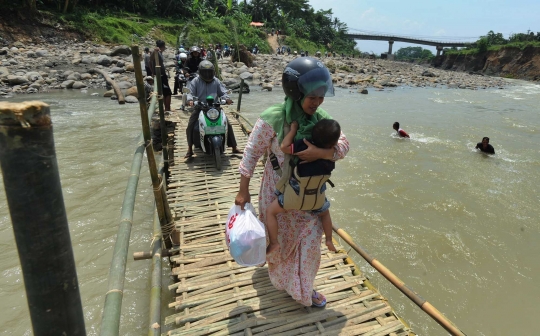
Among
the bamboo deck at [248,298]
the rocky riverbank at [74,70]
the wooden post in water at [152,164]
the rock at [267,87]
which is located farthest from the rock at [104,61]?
the wooden post in water at [152,164]

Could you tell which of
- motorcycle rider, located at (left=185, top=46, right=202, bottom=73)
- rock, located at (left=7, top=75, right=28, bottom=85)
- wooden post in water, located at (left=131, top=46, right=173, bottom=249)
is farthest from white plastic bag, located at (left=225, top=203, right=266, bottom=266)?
rock, located at (left=7, top=75, right=28, bottom=85)

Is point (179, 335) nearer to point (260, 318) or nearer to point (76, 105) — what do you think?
point (260, 318)

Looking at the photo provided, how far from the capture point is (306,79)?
2.07 m

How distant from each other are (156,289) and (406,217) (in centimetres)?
449

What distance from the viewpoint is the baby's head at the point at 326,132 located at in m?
2.04

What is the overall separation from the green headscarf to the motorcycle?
298cm

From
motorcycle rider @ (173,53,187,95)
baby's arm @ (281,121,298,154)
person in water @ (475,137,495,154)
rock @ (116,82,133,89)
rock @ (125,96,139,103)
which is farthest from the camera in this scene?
rock @ (116,82,133,89)

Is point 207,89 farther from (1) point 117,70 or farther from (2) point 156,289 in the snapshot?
Answer: (1) point 117,70

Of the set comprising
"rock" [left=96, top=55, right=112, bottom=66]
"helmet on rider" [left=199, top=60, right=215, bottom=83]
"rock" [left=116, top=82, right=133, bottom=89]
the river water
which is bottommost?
the river water

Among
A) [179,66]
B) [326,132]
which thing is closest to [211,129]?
[326,132]

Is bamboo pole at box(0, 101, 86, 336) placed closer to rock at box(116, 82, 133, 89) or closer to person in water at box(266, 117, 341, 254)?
person in water at box(266, 117, 341, 254)

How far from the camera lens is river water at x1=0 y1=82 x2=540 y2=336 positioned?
3768 millimetres

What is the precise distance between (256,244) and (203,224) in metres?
1.55

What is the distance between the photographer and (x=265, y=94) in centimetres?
1739
